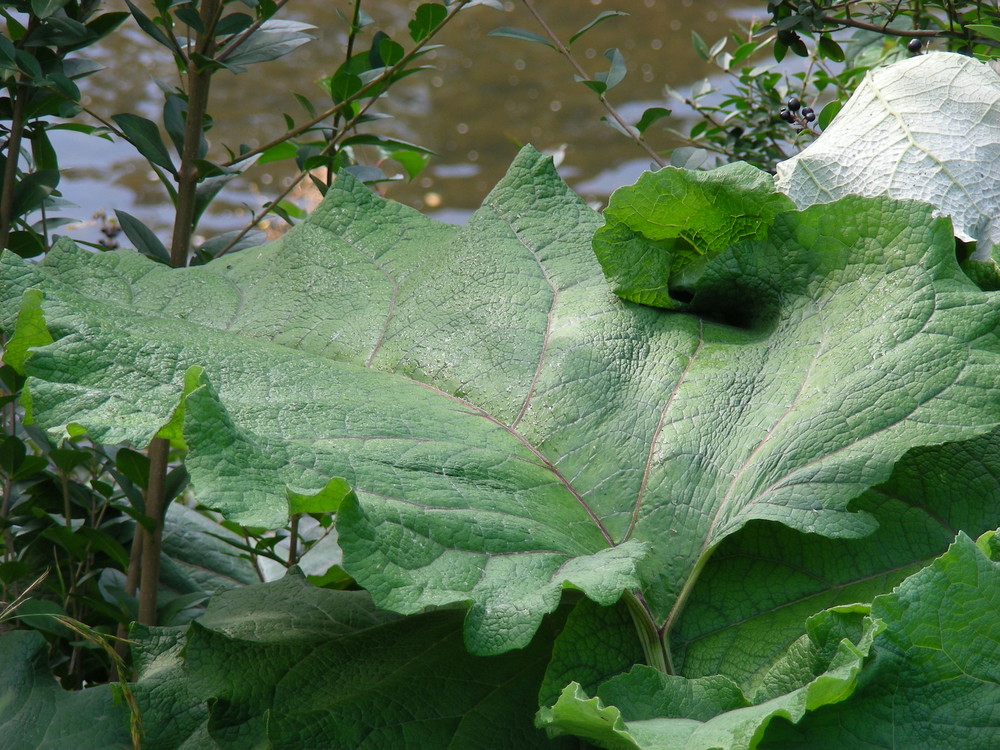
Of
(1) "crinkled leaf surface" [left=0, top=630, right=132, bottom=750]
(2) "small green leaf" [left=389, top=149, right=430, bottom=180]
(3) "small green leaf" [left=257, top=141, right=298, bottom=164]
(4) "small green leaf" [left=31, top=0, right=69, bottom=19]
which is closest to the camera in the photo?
(1) "crinkled leaf surface" [left=0, top=630, right=132, bottom=750]

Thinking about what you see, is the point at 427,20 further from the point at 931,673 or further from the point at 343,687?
the point at 931,673

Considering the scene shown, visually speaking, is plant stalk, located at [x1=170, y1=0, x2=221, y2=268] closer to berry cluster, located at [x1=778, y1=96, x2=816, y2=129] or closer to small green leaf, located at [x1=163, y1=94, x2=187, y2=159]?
small green leaf, located at [x1=163, y1=94, x2=187, y2=159]

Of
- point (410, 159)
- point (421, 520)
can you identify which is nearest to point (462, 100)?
point (410, 159)

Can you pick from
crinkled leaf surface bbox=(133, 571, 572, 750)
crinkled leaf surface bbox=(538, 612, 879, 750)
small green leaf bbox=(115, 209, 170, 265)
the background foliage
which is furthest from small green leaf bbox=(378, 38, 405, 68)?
crinkled leaf surface bbox=(538, 612, 879, 750)

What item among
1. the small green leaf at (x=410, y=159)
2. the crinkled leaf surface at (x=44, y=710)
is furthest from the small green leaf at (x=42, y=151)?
the crinkled leaf surface at (x=44, y=710)

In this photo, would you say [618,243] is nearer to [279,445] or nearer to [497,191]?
[497,191]

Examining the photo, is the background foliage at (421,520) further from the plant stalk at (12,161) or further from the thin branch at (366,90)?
the thin branch at (366,90)
